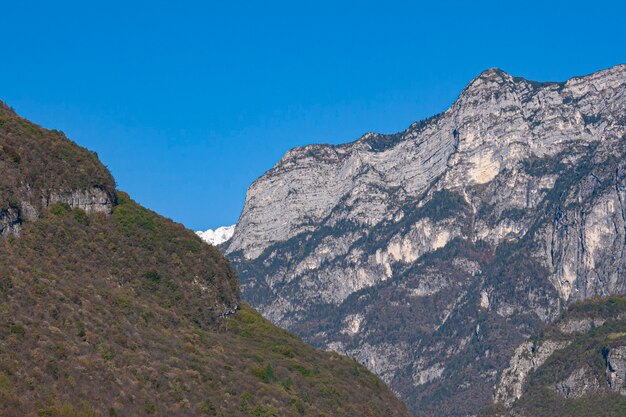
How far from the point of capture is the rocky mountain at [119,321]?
93.2 metres

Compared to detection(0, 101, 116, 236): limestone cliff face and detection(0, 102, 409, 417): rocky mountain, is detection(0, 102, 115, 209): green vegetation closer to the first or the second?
detection(0, 101, 116, 236): limestone cliff face

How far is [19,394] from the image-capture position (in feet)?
277

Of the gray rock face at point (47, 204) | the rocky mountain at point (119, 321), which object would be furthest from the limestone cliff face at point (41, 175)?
the rocky mountain at point (119, 321)

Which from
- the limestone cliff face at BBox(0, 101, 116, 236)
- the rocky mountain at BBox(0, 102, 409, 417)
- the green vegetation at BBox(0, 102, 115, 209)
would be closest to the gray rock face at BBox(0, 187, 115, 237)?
the limestone cliff face at BBox(0, 101, 116, 236)

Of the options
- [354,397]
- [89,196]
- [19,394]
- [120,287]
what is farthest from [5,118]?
[19,394]

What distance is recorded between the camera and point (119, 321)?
10925 cm

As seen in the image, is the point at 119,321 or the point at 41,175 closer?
the point at 119,321

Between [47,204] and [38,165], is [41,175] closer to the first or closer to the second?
[38,165]

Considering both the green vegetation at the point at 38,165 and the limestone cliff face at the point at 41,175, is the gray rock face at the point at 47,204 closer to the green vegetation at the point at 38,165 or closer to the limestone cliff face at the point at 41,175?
the limestone cliff face at the point at 41,175

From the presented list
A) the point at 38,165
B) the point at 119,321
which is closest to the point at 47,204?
the point at 38,165

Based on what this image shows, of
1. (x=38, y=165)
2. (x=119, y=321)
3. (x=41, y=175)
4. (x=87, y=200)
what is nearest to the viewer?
(x=119, y=321)

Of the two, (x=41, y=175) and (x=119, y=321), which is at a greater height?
(x=41, y=175)

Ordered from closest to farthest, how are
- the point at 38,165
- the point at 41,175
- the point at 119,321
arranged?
the point at 119,321, the point at 41,175, the point at 38,165

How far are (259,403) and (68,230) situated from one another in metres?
22.5
